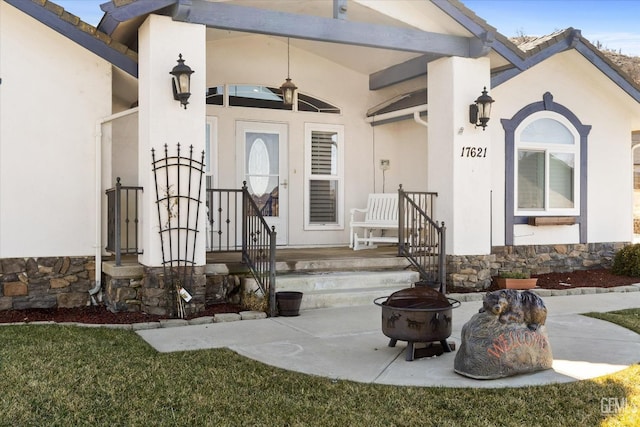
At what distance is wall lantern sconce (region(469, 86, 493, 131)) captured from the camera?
810cm

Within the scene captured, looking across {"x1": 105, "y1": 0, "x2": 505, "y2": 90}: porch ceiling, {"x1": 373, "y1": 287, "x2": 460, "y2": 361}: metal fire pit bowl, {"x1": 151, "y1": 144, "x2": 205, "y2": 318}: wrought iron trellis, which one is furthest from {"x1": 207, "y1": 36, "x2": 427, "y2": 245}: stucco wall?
{"x1": 373, "y1": 287, "x2": 460, "y2": 361}: metal fire pit bowl

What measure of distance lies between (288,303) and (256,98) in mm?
4050

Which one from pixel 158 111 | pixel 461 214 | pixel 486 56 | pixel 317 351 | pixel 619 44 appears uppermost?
pixel 619 44

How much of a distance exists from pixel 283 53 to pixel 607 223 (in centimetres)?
630

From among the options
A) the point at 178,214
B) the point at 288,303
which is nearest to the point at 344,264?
the point at 288,303

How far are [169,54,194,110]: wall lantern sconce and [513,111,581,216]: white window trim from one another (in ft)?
18.2

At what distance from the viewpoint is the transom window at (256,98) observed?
9305mm

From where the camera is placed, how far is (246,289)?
7.09 meters

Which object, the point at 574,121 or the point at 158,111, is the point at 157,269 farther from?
the point at 574,121

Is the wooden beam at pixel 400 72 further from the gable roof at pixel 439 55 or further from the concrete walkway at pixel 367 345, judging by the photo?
the concrete walkway at pixel 367 345

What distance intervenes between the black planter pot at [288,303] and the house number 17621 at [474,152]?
3178mm

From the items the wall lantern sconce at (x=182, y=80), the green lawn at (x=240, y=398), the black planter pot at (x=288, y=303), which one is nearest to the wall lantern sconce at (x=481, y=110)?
the black planter pot at (x=288, y=303)

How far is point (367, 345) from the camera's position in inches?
214

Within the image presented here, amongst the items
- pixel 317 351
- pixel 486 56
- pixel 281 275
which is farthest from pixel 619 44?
pixel 317 351
